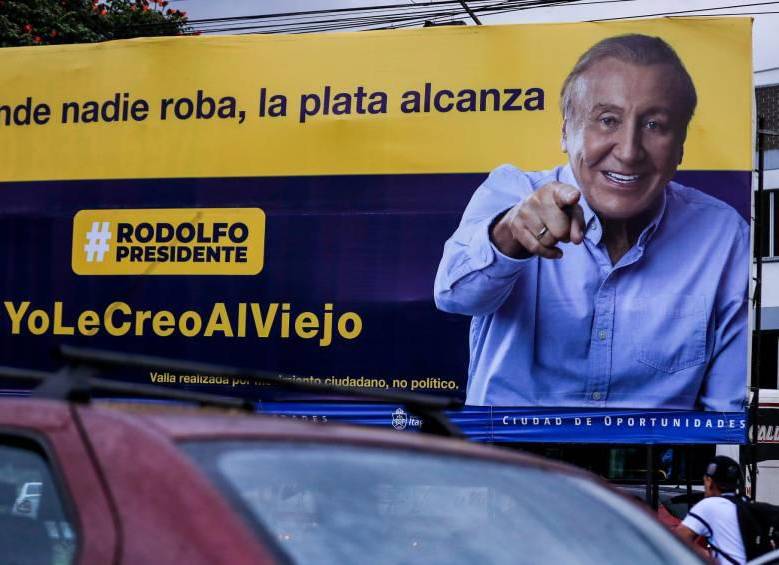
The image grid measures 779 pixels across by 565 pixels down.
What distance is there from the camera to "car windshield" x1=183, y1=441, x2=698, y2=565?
193 cm

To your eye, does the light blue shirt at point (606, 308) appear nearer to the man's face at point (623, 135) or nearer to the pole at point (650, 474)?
the man's face at point (623, 135)

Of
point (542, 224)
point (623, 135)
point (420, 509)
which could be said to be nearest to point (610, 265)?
point (542, 224)

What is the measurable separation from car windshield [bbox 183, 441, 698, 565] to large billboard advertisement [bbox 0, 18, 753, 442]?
6128mm

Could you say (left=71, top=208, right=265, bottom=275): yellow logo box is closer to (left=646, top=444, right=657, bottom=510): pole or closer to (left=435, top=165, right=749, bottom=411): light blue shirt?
(left=435, top=165, right=749, bottom=411): light blue shirt

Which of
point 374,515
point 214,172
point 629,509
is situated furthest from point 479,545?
point 214,172

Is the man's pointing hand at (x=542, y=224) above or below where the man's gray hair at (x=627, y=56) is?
below

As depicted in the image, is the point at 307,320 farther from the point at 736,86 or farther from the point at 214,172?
the point at 736,86

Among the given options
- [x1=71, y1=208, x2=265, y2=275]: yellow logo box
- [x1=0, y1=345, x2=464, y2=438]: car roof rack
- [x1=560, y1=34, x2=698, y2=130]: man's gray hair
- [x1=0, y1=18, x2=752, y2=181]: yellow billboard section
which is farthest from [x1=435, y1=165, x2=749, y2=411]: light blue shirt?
[x1=0, y1=345, x2=464, y2=438]: car roof rack

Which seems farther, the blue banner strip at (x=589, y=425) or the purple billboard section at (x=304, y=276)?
the purple billboard section at (x=304, y=276)

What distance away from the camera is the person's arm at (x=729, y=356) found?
8.45m

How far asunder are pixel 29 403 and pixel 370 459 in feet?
1.84

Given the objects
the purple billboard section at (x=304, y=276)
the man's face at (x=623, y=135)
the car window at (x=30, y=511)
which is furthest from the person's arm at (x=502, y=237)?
the car window at (x=30, y=511)

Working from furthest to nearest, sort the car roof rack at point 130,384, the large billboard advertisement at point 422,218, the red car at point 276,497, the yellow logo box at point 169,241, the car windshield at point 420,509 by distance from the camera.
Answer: the yellow logo box at point 169,241 < the large billboard advertisement at point 422,218 < the car roof rack at point 130,384 < the car windshield at point 420,509 < the red car at point 276,497

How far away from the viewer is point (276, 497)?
197 cm
